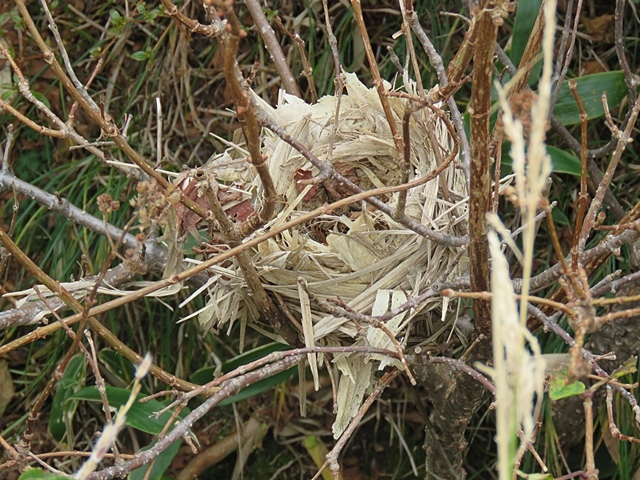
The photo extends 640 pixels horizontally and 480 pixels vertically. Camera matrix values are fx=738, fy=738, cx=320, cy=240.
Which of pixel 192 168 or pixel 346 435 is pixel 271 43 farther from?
pixel 346 435

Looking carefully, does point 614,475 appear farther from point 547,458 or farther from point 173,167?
point 173,167

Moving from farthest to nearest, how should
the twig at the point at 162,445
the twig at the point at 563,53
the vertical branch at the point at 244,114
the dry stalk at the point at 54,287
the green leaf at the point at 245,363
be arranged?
1. the green leaf at the point at 245,363
2. the twig at the point at 563,53
3. the dry stalk at the point at 54,287
4. the twig at the point at 162,445
5. the vertical branch at the point at 244,114

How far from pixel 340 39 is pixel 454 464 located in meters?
1.04

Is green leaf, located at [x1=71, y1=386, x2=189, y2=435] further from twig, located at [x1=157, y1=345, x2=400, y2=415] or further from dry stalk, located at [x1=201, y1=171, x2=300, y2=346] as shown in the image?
twig, located at [x1=157, y1=345, x2=400, y2=415]

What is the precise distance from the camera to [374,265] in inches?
40.4

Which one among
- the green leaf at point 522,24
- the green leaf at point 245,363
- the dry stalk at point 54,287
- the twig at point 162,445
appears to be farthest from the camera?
the green leaf at point 245,363

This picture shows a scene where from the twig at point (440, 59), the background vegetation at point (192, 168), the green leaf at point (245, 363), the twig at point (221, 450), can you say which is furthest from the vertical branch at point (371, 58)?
the twig at point (221, 450)

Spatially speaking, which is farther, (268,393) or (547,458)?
(268,393)

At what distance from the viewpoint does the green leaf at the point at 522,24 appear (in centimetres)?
119

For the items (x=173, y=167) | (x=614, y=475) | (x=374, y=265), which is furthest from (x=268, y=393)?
(x=374, y=265)

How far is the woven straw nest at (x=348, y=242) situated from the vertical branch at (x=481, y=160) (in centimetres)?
15

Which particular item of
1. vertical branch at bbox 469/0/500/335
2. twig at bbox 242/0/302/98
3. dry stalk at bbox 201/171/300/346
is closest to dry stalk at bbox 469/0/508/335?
vertical branch at bbox 469/0/500/335

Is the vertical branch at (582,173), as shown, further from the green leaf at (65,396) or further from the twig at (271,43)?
the green leaf at (65,396)

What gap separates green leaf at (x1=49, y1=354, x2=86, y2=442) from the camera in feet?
5.13
